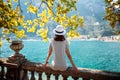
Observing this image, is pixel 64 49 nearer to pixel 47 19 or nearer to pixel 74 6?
pixel 74 6

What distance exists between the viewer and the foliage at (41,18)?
8.85 m

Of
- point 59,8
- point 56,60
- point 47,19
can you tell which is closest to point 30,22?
point 47,19

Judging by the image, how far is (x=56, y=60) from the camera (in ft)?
19.8

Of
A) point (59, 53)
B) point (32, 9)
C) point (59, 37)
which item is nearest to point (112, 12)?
point (59, 37)

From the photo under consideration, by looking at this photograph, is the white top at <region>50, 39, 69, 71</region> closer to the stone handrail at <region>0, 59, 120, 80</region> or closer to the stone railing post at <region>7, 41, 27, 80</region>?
the stone handrail at <region>0, 59, 120, 80</region>

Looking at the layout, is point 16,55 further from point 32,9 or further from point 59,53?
point 32,9

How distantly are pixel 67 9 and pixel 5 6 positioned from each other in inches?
88.0

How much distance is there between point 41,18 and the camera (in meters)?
10.7

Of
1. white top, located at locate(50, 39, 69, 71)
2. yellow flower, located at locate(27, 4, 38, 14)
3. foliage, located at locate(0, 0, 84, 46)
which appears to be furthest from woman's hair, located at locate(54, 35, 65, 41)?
yellow flower, located at locate(27, 4, 38, 14)

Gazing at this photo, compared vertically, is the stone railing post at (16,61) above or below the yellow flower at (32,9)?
below

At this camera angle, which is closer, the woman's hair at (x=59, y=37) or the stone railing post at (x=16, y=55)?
the woman's hair at (x=59, y=37)

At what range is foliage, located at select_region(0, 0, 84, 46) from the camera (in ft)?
29.0

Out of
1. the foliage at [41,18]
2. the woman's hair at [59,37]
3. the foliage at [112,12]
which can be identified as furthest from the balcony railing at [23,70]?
the foliage at [41,18]

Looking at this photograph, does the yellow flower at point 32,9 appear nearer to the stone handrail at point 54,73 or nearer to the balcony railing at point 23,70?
the balcony railing at point 23,70
